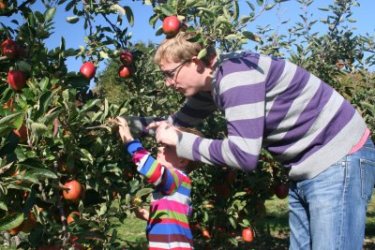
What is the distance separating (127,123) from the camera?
253 centimetres

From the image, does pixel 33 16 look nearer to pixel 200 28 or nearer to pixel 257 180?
pixel 200 28

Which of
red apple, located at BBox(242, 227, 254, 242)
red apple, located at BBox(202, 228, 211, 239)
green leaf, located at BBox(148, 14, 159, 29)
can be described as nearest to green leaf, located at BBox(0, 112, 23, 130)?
green leaf, located at BBox(148, 14, 159, 29)

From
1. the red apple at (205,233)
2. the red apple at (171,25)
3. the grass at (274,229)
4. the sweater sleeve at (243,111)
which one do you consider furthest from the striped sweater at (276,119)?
the grass at (274,229)

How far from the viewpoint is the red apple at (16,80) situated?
7.97 feet

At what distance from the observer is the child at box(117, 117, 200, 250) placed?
2520 mm

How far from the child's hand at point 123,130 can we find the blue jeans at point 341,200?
0.83m

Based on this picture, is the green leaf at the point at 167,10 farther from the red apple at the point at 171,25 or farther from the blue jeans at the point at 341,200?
the blue jeans at the point at 341,200

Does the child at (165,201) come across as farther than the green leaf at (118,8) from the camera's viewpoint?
No

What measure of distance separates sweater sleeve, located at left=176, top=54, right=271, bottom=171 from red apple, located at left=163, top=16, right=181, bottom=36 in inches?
11.9

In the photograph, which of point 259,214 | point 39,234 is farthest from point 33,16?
point 259,214

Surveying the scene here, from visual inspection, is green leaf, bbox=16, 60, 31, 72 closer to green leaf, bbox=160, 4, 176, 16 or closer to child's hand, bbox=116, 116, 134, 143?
child's hand, bbox=116, 116, 134, 143

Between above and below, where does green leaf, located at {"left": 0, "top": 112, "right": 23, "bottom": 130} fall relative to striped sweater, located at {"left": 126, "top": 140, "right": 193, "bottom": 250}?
above

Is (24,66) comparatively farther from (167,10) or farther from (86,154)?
(167,10)

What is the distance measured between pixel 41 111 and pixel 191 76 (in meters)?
0.64
